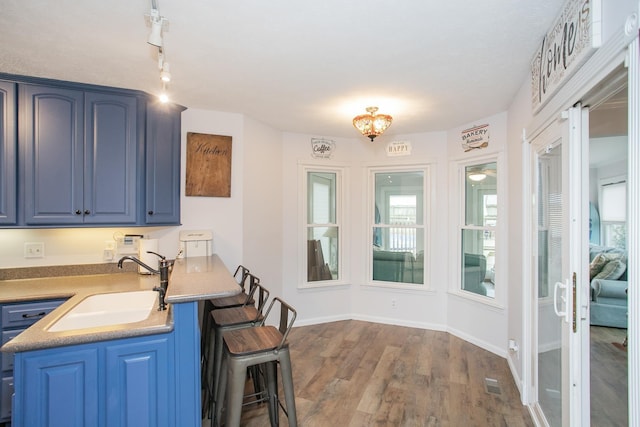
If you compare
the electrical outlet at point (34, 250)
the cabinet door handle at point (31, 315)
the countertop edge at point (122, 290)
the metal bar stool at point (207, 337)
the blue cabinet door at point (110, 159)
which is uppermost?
the blue cabinet door at point (110, 159)

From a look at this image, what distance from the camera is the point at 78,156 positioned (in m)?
2.53

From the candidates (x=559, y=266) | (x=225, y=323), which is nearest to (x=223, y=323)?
(x=225, y=323)

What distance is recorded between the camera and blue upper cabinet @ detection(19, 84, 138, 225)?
2.42 m

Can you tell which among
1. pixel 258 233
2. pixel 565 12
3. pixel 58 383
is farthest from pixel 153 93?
pixel 565 12

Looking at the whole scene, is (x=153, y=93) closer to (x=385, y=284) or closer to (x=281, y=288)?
(x=281, y=288)

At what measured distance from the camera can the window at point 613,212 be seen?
5.45 feet

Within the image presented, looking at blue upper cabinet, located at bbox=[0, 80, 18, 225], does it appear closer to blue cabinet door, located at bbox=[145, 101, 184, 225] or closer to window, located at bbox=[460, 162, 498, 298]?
blue cabinet door, located at bbox=[145, 101, 184, 225]

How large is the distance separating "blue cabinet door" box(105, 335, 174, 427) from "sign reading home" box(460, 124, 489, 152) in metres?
3.39

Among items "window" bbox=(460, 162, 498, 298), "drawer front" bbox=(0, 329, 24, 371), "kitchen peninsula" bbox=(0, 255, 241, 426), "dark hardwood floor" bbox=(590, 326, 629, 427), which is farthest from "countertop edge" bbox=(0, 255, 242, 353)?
"window" bbox=(460, 162, 498, 298)

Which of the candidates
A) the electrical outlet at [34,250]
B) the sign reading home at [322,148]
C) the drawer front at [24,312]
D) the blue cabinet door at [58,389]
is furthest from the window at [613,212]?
the electrical outlet at [34,250]

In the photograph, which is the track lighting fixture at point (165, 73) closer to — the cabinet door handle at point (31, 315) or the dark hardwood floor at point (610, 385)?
the cabinet door handle at point (31, 315)

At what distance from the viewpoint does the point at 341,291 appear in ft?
14.6

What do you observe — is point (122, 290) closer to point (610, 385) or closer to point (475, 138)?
point (610, 385)

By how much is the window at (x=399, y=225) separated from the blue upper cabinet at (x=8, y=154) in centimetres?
352
